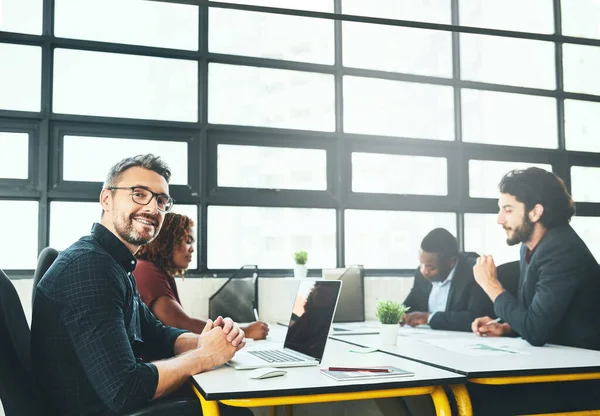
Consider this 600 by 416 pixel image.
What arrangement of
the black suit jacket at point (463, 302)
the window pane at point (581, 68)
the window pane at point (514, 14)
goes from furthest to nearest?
the window pane at point (581, 68) → the window pane at point (514, 14) → the black suit jacket at point (463, 302)

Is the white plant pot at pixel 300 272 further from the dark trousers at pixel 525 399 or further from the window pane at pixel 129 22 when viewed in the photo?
the dark trousers at pixel 525 399

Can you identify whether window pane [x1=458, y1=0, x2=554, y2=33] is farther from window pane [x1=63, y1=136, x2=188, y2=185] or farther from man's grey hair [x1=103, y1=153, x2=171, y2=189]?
man's grey hair [x1=103, y1=153, x2=171, y2=189]

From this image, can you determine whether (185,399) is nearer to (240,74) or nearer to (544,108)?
(240,74)

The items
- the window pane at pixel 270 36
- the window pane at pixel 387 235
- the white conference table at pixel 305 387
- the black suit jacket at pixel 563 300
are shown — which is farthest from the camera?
the window pane at pixel 387 235

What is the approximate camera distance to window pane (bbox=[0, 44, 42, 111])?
12.6ft

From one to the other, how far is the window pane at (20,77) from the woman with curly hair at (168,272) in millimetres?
1513

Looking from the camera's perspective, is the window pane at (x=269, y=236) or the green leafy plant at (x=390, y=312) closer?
the green leafy plant at (x=390, y=312)

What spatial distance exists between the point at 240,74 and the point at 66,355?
2.98 metres

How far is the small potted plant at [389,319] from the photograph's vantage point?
2523mm

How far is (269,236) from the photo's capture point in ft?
14.1

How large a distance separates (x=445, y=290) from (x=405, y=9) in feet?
7.73

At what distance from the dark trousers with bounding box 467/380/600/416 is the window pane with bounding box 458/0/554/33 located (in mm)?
3714

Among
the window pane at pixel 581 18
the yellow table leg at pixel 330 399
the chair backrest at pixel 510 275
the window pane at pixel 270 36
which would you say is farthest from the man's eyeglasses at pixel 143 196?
the window pane at pixel 581 18

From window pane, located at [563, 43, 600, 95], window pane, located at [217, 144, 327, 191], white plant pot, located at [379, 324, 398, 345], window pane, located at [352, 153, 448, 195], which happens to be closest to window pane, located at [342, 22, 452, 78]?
window pane, located at [352, 153, 448, 195]
